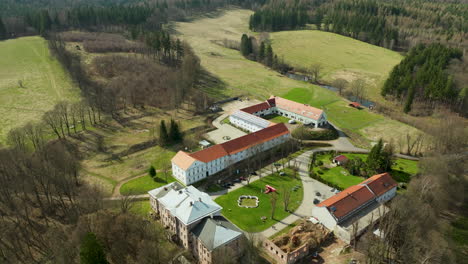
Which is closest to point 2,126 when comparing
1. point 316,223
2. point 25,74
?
point 25,74

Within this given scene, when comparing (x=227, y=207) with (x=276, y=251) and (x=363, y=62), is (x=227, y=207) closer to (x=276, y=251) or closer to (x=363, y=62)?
(x=276, y=251)

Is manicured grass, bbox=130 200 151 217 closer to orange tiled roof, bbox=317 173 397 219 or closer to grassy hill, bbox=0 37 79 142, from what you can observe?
orange tiled roof, bbox=317 173 397 219

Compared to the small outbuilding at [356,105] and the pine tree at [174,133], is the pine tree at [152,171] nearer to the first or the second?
the pine tree at [174,133]

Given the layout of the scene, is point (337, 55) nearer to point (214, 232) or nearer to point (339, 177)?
point (339, 177)

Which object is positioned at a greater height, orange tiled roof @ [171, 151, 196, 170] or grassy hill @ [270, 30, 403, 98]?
grassy hill @ [270, 30, 403, 98]

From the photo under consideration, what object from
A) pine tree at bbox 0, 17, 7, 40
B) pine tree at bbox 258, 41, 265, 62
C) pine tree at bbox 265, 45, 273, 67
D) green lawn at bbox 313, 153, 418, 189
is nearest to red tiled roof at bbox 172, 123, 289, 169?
green lawn at bbox 313, 153, 418, 189

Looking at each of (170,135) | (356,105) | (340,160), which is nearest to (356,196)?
(340,160)
